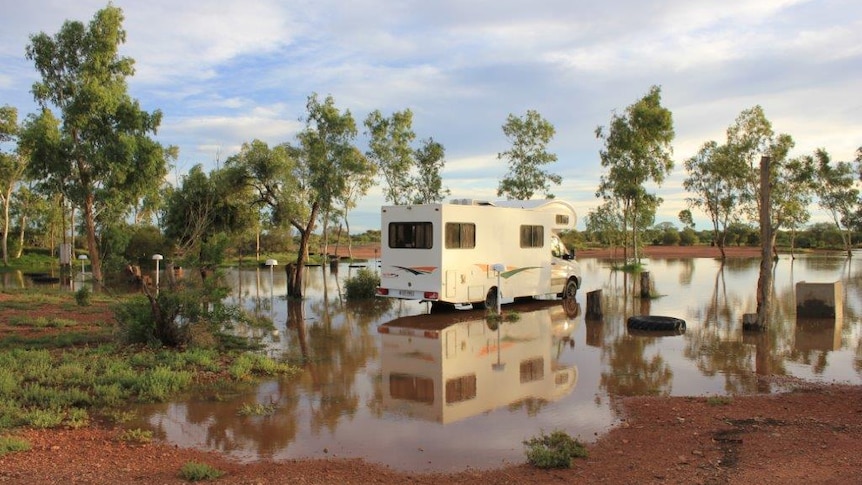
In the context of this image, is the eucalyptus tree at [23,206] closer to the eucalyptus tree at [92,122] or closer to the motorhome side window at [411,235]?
the eucalyptus tree at [92,122]

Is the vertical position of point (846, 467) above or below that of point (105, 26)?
below

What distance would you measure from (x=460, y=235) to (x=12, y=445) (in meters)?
10.7

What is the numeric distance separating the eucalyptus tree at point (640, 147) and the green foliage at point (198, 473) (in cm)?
2474

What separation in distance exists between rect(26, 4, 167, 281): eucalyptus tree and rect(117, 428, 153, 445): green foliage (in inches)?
610

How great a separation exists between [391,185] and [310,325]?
15461mm

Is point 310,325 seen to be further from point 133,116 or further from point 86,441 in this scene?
point 133,116

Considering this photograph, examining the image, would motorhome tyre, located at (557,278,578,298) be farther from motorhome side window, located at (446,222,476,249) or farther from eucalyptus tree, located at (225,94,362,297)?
eucalyptus tree, located at (225,94,362,297)

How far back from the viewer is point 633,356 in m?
10.3

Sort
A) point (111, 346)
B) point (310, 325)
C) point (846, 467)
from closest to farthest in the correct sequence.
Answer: point (846, 467)
point (111, 346)
point (310, 325)

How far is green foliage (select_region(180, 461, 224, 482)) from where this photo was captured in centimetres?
493

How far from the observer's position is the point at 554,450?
18.3ft

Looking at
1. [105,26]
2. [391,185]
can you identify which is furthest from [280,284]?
[105,26]

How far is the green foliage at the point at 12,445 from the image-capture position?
5321mm

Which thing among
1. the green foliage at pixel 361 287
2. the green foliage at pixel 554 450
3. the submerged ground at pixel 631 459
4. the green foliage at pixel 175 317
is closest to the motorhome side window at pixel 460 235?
the green foliage at pixel 361 287
